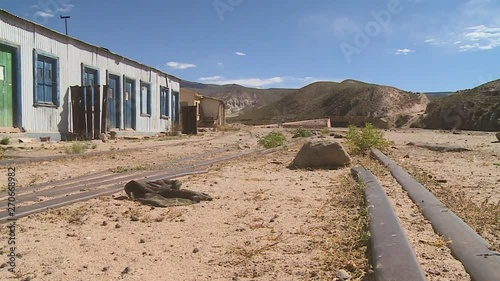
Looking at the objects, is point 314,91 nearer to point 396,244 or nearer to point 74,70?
point 74,70

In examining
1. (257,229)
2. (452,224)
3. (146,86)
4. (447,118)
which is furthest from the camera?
(447,118)

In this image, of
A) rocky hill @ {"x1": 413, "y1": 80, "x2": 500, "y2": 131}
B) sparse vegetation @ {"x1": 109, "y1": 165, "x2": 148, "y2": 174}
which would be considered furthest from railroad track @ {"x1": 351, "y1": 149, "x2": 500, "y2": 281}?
rocky hill @ {"x1": 413, "y1": 80, "x2": 500, "y2": 131}

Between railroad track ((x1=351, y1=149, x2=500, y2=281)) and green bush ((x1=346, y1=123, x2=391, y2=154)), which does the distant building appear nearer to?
green bush ((x1=346, y1=123, x2=391, y2=154))

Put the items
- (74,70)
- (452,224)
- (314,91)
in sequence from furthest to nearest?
1. (314,91)
2. (74,70)
3. (452,224)

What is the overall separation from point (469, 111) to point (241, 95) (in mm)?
84853

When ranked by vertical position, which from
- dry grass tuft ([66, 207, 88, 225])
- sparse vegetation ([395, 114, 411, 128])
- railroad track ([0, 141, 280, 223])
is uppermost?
sparse vegetation ([395, 114, 411, 128])

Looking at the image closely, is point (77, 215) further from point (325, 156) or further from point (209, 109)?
point (209, 109)

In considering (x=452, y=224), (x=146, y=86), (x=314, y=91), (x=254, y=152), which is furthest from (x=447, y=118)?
(x=314, y=91)

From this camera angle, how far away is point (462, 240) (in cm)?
279

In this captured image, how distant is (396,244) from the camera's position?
2.58 m

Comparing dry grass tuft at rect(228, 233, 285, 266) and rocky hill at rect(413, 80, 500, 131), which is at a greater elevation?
rocky hill at rect(413, 80, 500, 131)

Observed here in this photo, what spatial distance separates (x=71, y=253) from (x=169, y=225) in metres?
0.92

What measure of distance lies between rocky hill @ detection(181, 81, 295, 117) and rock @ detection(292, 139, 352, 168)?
94574 millimetres

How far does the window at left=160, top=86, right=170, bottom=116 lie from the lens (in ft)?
75.4
